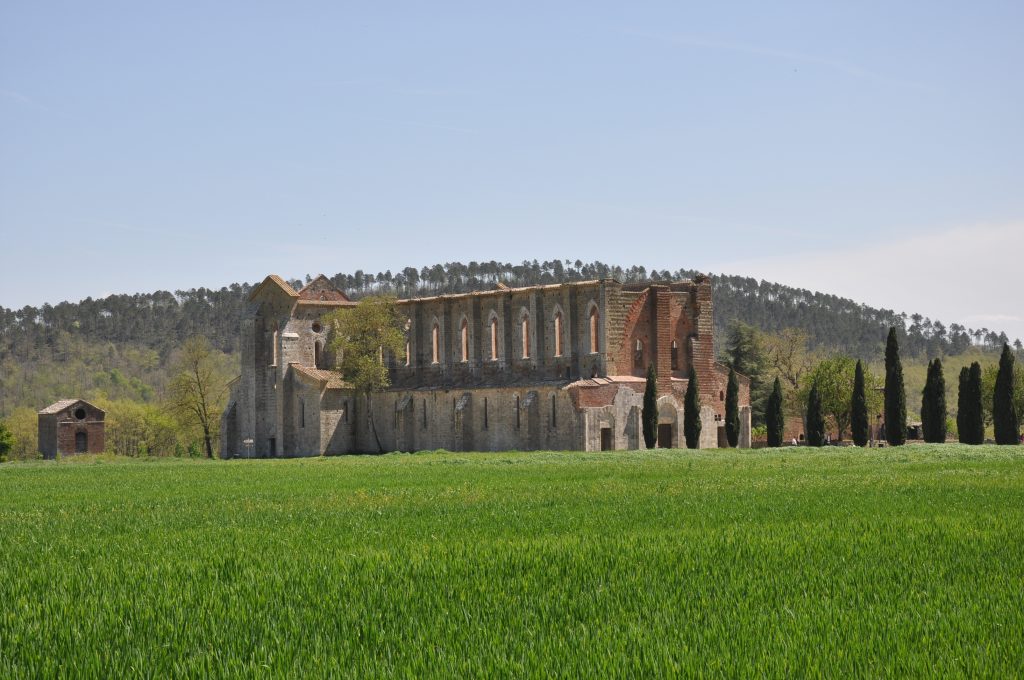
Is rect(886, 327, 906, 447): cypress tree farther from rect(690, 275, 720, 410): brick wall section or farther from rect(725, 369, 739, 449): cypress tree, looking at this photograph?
rect(690, 275, 720, 410): brick wall section

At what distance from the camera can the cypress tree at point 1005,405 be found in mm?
55625

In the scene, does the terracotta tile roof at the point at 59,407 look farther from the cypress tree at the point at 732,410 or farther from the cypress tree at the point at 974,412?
the cypress tree at the point at 974,412

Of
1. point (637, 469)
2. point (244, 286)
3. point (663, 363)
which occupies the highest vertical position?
point (244, 286)

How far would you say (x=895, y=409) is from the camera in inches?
2263

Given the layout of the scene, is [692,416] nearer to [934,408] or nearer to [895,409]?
[895,409]

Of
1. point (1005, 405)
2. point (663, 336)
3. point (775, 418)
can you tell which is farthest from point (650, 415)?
point (1005, 405)

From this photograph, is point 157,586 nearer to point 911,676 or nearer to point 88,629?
point 88,629

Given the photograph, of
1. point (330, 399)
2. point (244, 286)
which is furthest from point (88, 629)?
point (244, 286)

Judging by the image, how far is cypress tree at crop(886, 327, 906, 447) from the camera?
56938 mm

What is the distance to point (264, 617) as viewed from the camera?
11648 millimetres

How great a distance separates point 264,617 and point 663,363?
52328 millimetres

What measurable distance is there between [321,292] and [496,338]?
1272cm

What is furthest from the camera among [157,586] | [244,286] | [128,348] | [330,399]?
[244,286]

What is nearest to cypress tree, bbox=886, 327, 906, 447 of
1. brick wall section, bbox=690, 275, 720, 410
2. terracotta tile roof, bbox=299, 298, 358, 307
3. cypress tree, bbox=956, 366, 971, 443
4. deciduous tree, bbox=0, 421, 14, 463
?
cypress tree, bbox=956, 366, 971, 443
